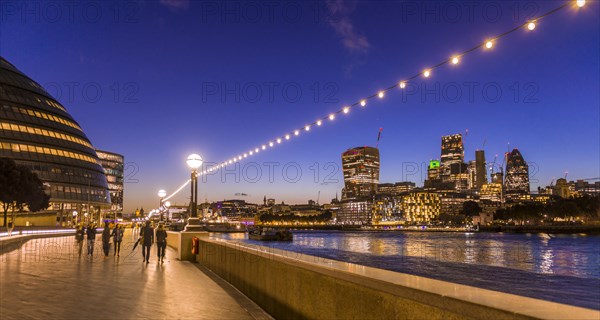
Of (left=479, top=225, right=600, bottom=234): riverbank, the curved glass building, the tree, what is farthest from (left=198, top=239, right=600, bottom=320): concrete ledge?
(left=479, top=225, right=600, bottom=234): riverbank

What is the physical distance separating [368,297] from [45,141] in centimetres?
8497

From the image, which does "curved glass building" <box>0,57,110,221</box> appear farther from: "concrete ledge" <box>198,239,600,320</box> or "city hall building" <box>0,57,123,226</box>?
"concrete ledge" <box>198,239,600,320</box>

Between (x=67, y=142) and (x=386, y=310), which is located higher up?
(x=67, y=142)

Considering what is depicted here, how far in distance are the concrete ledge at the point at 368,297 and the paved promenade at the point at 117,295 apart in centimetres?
78

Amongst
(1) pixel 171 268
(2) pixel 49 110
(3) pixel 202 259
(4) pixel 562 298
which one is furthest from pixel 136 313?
(2) pixel 49 110

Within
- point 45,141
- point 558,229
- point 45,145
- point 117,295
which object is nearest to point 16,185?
point 45,145

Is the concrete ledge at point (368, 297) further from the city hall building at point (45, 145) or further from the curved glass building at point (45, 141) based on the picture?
the curved glass building at point (45, 141)

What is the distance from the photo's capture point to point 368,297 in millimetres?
4988

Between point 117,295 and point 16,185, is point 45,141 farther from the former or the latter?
point 117,295

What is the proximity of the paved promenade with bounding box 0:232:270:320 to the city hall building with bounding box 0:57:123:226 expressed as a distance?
69.2 meters

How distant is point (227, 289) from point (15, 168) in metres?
52.8

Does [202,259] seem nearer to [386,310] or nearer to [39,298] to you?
[39,298]

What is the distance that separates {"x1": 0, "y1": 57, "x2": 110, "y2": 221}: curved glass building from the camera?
75.7 meters

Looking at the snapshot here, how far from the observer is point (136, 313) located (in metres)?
8.15
